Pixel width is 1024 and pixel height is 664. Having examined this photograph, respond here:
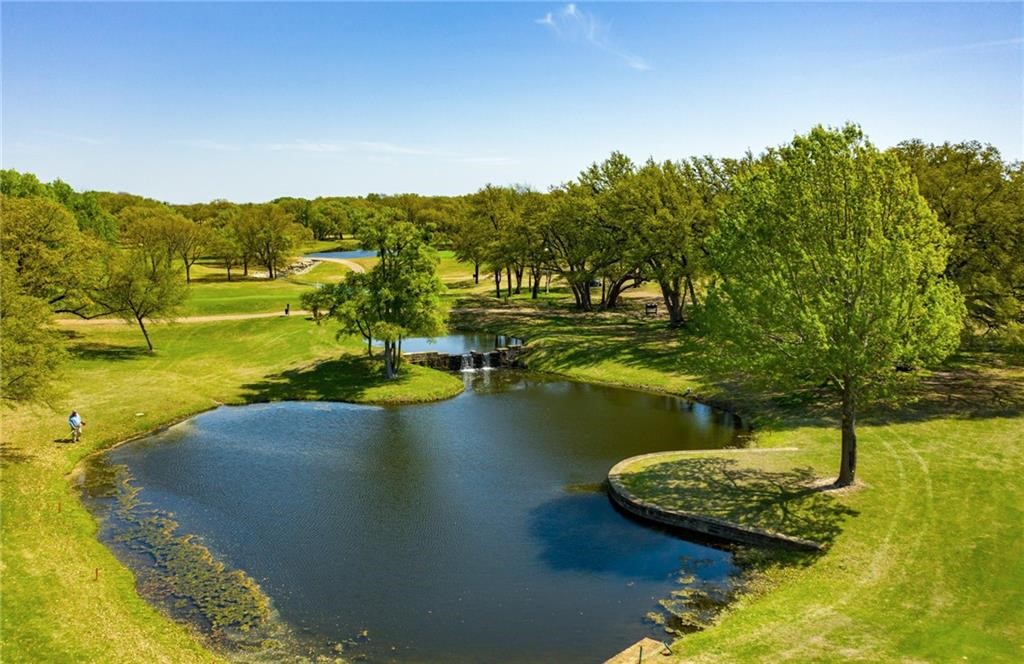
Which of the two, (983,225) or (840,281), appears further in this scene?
(983,225)

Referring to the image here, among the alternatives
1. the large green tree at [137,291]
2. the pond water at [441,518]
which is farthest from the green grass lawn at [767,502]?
the large green tree at [137,291]

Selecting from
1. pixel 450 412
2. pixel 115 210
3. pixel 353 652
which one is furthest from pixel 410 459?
pixel 115 210

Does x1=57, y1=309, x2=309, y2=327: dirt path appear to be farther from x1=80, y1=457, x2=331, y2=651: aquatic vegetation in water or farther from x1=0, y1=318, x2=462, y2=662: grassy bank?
x1=80, y1=457, x2=331, y2=651: aquatic vegetation in water

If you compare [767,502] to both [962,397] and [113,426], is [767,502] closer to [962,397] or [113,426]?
[962,397]

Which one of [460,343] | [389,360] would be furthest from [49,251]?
[460,343]

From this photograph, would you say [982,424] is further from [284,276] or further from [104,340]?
[284,276]

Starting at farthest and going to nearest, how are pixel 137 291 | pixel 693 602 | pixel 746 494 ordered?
pixel 137 291
pixel 746 494
pixel 693 602

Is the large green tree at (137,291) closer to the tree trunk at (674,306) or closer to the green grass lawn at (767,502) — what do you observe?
the green grass lawn at (767,502)
